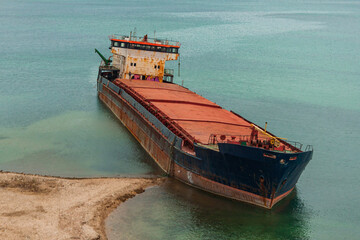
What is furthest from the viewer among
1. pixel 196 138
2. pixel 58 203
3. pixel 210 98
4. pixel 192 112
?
pixel 210 98

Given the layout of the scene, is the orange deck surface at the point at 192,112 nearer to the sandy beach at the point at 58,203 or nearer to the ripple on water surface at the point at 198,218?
the ripple on water surface at the point at 198,218

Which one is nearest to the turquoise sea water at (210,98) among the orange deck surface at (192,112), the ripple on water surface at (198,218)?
the ripple on water surface at (198,218)

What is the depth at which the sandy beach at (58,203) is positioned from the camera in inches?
818

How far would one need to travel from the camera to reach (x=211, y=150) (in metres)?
25.2

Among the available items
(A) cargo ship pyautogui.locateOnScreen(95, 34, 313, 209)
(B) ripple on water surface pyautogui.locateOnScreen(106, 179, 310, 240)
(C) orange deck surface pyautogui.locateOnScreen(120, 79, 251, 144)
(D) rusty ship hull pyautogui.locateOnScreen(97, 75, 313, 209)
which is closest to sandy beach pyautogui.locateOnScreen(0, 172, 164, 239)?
(B) ripple on water surface pyautogui.locateOnScreen(106, 179, 310, 240)

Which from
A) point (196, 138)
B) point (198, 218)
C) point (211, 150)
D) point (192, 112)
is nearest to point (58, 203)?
point (198, 218)

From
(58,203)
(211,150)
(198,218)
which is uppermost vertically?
(211,150)

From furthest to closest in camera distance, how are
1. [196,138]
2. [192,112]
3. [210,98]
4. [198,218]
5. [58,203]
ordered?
[210,98] < [192,112] < [196,138] < [198,218] < [58,203]

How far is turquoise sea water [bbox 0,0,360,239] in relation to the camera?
24.8m

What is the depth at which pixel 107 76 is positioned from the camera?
5416 centimetres

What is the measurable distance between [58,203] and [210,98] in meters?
33.6

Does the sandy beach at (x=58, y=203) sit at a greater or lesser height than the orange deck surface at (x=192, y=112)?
lesser

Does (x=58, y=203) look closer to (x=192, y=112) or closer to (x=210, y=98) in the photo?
(x=192, y=112)

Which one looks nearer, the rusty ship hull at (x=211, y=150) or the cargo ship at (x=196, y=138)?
the rusty ship hull at (x=211, y=150)
